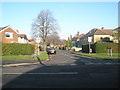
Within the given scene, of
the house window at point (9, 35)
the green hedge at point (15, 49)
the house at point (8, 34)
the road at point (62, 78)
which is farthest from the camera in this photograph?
the house window at point (9, 35)

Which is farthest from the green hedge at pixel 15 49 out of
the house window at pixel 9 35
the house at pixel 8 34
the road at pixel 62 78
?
the house window at pixel 9 35

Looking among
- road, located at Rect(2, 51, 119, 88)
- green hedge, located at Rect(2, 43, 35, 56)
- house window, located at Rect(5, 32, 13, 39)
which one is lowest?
road, located at Rect(2, 51, 119, 88)

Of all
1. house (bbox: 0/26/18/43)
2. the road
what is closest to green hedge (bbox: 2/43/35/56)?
the road

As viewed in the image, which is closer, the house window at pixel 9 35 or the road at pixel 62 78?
the road at pixel 62 78

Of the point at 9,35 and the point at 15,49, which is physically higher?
the point at 9,35

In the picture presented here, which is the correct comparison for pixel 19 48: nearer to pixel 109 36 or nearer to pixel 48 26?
pixel 48 26

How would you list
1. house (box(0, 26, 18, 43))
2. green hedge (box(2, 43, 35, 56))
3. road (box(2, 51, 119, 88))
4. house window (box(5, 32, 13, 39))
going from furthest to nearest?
house window (box(5, 32, 13, 39))
house (box(0, 26, 18, 43))
green hedge (box(2, 43, 35, 56))
road (box(2, 51, 119, 88))

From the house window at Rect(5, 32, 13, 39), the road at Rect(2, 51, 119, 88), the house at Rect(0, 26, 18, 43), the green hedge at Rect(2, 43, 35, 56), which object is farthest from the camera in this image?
the house window at Rect(5, 32, 13, 39)

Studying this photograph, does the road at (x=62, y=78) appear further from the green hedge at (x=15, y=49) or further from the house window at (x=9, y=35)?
the house window at (x=9, y=35)

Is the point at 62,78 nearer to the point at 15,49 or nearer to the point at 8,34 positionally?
the point at 15,49

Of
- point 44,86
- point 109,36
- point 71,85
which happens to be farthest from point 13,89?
point 109,36

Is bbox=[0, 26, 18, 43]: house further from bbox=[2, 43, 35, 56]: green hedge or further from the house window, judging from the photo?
bbox=[2, 43, 35, 56]: green hedge

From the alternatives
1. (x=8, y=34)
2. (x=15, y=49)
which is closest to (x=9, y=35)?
(x=8, y=34)

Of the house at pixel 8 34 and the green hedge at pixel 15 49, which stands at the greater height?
the house at pixel 8 34
